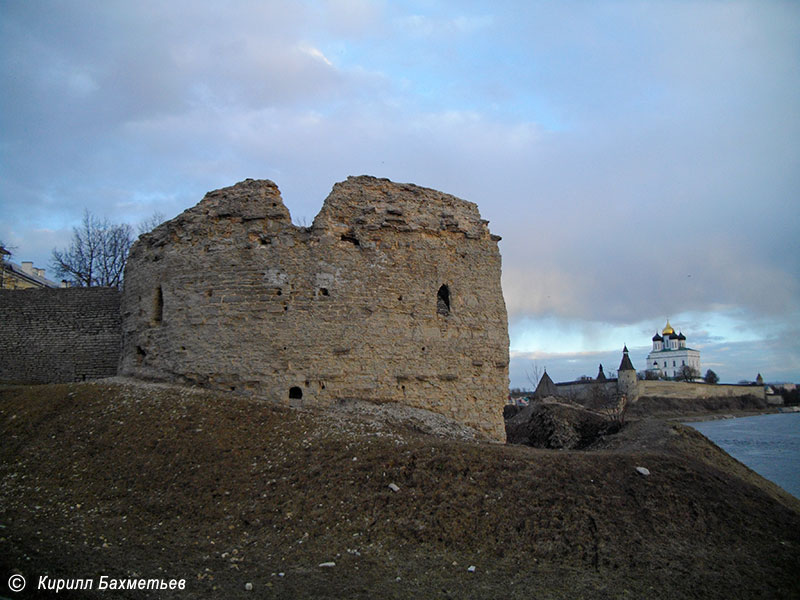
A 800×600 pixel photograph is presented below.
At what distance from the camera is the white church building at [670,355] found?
91.1 m

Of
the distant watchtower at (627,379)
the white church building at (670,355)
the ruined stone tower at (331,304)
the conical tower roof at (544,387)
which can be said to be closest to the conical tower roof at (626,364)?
the distant watchtower at (627,379)

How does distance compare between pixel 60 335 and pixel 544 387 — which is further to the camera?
pixel 544 387

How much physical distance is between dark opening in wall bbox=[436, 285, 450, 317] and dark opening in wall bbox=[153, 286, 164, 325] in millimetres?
5353

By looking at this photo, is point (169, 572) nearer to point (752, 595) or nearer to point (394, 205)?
point (752, 595)

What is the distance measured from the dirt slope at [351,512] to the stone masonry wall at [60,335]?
472 cm

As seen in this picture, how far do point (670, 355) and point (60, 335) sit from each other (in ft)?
323

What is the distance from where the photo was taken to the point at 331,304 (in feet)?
30.5

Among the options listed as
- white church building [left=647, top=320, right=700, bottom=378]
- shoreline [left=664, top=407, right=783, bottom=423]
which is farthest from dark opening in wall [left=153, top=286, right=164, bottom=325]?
white church building [left=647, top=320, right=700, bottom=378]

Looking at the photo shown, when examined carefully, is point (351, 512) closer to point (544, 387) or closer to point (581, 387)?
point (544, 387)

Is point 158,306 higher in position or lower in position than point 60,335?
higher

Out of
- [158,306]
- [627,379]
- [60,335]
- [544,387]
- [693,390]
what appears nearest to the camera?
[158,306]

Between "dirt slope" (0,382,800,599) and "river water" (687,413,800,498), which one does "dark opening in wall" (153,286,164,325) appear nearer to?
"dirt slope" (0,382,800,599)

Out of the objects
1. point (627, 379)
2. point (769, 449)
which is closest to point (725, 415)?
point (627, 379)

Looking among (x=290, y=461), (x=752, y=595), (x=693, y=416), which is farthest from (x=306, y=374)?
(x=693, y=416)
